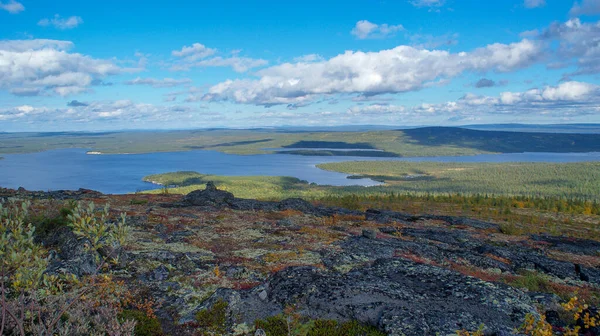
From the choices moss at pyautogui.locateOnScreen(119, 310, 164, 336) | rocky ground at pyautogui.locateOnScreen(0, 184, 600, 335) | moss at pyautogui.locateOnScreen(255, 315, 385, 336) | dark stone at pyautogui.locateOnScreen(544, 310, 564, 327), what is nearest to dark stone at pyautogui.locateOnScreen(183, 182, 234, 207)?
rocky ground at pyautogui.locateOnScreen(0, 184, 600, 335)

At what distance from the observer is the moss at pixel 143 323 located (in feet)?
26.3

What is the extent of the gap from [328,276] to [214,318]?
3564 millimetres

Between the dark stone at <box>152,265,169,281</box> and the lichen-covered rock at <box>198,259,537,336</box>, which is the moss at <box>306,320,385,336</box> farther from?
the dark stone at <box>152,265,169,281</box>

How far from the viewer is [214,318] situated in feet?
28.4

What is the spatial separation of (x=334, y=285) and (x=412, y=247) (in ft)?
28.6

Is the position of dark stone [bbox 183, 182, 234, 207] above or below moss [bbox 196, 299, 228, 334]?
below

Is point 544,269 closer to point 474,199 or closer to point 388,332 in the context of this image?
point 388,332

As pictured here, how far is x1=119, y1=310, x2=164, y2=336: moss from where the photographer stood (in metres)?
8.01

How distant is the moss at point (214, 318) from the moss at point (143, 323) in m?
0.92

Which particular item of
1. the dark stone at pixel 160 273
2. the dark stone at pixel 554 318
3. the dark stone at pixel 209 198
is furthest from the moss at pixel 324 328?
the dark stone at pixel 209 198

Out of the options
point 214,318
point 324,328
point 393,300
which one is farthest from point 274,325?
point 393,300

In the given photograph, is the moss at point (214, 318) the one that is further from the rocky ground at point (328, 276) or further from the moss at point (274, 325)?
the moss at point (274, 325)

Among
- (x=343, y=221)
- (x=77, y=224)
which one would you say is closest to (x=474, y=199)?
(x=343, y=221)

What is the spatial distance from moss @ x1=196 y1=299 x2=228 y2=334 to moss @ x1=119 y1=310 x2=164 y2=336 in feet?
3.02
